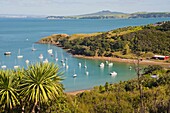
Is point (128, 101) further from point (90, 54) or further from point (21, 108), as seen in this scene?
point (90, 54)

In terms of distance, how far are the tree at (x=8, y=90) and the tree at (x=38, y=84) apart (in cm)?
47

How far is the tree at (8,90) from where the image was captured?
1781 centimetres

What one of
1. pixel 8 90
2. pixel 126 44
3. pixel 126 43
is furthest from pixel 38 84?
pixel 126 43

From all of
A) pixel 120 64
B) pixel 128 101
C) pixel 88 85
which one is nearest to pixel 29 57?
pixel 120 64

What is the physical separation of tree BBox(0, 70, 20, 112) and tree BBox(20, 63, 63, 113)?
47cm

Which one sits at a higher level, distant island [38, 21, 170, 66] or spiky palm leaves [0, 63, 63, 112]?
spiky palm leaves [0, 63, 63, 112]

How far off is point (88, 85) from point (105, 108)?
123ft

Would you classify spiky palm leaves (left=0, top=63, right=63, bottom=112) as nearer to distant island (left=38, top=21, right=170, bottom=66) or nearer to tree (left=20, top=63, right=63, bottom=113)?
tree (left=20, top=63, right=63, bottom=113)

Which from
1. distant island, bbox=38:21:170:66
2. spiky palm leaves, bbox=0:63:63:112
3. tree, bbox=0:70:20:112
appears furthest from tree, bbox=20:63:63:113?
distant island, bbox=38:21:170:66

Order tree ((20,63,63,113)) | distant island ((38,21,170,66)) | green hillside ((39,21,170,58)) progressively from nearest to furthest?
1. tree ((20,63,63,113))
2. distant island ((38,21,170,66))
3. green hillside ((39,21,170,58))

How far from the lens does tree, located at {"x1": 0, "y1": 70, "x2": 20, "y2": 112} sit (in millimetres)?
17809

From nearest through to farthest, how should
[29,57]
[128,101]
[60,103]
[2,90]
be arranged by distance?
[2,90]
[60,103]
[128,101]
[29,57]

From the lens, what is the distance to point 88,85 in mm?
60406

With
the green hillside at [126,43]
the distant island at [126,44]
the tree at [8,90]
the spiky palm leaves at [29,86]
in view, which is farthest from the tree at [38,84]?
the green hillside at [126,43]
